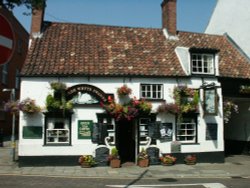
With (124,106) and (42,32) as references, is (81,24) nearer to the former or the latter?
(42,32)

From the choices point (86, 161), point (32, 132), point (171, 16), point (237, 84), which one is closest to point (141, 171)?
point (86, 161)

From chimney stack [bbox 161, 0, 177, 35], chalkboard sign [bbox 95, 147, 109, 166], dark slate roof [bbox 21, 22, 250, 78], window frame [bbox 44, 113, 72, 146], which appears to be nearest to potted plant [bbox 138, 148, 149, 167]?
chalkboard sign [bbox 95, 147, 109, 166]

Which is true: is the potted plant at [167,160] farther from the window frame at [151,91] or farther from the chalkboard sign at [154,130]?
the window frame at [151,91]

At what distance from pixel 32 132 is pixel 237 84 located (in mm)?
11000

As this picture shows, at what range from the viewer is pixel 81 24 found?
22312mm

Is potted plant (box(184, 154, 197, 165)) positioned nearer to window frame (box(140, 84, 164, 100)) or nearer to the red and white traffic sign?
window frame (box(140, 84, 164, 100))

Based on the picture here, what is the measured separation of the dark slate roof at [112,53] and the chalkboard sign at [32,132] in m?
2.55

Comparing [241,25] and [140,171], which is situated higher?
[241,25]

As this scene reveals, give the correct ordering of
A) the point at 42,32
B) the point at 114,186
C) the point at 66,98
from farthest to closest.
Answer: the point at 42,32
the point at 66,98
the point at 114,186

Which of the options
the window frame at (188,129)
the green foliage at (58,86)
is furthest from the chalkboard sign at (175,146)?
the green foliage at (58,86)

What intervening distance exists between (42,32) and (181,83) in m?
8.20

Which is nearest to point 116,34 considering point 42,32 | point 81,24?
point 81,24

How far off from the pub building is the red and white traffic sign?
40.0 feet

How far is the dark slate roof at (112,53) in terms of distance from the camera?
18188mm
